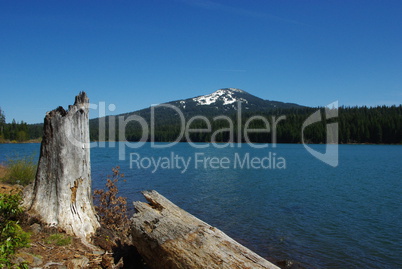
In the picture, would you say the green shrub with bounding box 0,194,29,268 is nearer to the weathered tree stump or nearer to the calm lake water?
the weathered tree stump

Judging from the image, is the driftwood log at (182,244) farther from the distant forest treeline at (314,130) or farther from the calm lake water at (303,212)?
the distant forest treeline at (314,130)

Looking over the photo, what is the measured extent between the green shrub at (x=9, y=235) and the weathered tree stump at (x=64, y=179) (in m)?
0.62

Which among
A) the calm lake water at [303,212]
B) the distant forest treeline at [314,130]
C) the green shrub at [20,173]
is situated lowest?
the calm lake water at [303,212]

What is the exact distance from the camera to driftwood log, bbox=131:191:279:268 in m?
4.91

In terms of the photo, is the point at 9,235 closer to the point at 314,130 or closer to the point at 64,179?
the point at 64,179

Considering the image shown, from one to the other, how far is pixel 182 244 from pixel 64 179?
138 inches

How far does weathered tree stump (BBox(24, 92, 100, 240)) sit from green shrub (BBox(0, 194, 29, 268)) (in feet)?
2.05

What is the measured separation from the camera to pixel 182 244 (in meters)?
5.45

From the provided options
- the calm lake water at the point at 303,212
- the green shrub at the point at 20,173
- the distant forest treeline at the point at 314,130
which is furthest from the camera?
the distant forest treeline at the point at 314,130

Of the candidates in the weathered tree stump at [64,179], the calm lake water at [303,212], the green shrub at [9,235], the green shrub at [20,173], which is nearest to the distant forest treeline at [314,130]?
the calm lake water at [303,212]

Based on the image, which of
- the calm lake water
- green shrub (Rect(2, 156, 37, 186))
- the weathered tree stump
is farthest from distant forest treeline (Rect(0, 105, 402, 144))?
the weathered tree stump

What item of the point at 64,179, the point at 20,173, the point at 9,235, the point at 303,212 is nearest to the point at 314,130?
the point at 303,212

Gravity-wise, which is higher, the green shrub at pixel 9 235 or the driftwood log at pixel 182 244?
the green shrub at pixel 9 235

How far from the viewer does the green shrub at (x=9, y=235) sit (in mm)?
4279
